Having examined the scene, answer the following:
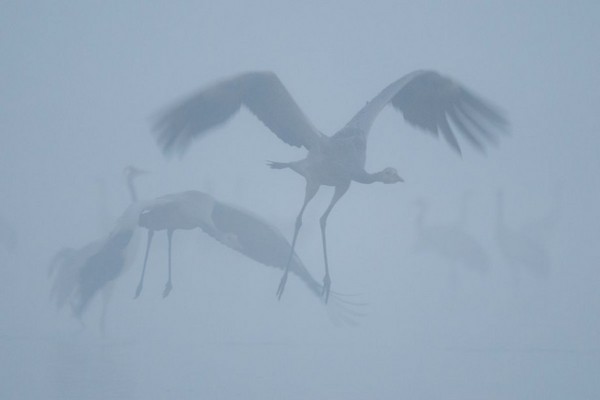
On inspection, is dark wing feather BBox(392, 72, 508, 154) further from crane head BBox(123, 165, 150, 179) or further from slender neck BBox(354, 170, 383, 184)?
crane head BBox(123, 165, 150, 179)

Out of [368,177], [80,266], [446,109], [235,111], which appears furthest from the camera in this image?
[80,266]

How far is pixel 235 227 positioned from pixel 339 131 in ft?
4.42

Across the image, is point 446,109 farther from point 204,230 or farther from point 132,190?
point 132,190

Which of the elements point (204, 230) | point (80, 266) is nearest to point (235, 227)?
point (204, 230)

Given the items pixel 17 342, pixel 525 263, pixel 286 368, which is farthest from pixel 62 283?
pixel 525 263

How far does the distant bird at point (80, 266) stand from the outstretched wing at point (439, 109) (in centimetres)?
191

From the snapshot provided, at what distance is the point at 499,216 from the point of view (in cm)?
1047

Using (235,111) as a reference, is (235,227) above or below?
below

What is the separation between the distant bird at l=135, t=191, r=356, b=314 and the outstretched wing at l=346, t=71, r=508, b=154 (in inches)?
46.6

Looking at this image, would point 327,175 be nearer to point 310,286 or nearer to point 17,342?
point 310,286

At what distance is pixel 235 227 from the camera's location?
6.80 metres

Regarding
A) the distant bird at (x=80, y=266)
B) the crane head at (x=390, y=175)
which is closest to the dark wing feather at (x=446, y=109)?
the crane head at (x=390, y=175)

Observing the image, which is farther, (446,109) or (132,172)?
(132,172)

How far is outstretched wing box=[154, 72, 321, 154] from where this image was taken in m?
5.45
